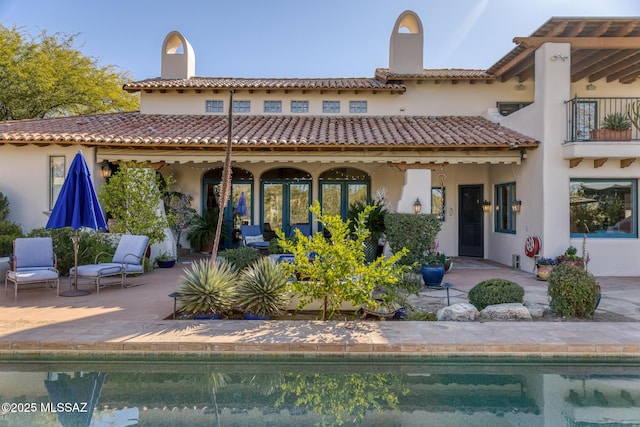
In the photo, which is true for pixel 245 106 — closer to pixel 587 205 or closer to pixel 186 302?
pixel 186 302

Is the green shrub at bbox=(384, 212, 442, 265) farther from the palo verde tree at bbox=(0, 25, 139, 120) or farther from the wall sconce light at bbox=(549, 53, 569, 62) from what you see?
the palo verde tree at bbox=(0, 25, 139, 120)

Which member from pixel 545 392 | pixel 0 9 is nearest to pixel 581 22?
pixel 545 392

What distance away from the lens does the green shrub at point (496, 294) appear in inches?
295

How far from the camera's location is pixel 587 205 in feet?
38.4

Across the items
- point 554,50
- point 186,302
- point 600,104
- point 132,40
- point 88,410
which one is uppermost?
point 132,40

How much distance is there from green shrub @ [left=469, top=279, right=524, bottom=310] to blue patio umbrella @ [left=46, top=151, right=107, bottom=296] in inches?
319

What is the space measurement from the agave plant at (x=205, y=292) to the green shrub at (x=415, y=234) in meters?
5.42

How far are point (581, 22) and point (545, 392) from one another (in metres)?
10.6

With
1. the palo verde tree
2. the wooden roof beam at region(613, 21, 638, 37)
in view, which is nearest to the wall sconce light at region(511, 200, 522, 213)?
the wooden roof beam at region(613, 21, 638, 37)

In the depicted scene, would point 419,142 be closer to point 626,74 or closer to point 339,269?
point 339,269

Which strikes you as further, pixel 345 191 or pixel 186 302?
pixel 345 191

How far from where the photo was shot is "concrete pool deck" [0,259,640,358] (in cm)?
552

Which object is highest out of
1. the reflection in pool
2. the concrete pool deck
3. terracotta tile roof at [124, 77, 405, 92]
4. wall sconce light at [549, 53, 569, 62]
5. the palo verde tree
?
the palo verde tree

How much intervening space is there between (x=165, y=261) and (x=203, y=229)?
2.41m
